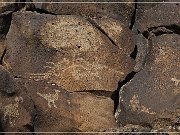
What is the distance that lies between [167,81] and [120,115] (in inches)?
10.2

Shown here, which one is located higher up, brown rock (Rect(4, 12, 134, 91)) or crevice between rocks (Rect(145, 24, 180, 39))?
crevice between rocks (Rect(145, 24, 180, 39))

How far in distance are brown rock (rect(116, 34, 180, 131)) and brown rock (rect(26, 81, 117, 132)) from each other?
0.25 ft

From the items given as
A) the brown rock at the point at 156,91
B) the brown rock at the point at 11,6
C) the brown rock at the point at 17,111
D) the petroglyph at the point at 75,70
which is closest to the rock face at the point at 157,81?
the brown rock at the point at 156,91

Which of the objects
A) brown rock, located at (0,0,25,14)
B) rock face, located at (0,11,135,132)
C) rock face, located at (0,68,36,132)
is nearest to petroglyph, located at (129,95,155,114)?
Answer: rock face, located at (0,11,135,132)

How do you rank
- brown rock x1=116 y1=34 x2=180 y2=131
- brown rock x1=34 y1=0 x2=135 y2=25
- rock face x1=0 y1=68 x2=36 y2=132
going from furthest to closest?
brown rock x1=34 y1=0 x2=135 y2=25, rock face x1=0 y1=68 x2=36 y2=132, brown rock x1=116 y1=34 x2=180 y2=131

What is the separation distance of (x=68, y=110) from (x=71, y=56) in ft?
0.82

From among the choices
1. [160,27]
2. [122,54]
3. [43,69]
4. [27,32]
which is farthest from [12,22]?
[160,27]

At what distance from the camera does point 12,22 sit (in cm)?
243

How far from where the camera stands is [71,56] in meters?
2.32

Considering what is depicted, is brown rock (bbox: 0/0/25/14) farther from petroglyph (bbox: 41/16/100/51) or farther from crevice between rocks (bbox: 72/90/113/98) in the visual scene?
crevice between rocks (bbox: 72/90/113/98)

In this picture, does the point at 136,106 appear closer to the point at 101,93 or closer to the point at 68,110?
the point at 101,93

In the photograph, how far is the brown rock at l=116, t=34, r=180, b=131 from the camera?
2.18m

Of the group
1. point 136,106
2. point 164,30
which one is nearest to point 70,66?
point 136,106

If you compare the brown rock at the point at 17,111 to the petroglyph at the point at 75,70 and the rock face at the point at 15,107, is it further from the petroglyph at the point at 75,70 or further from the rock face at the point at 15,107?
the petroglyph at the point at 75,70
